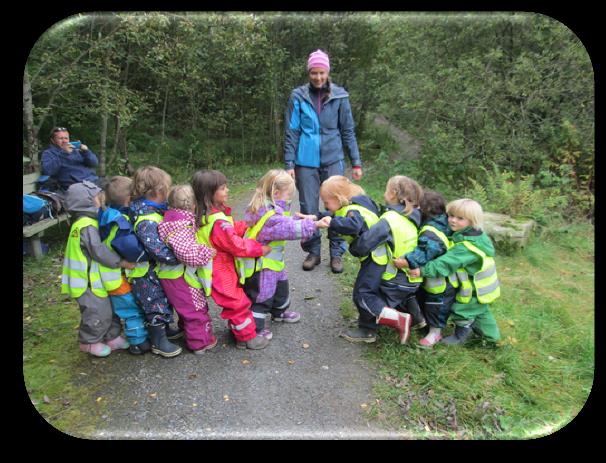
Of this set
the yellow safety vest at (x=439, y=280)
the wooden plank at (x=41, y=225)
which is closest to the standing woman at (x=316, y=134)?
the yellow safety vest at (x=439, y=280)

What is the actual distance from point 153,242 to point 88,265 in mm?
496

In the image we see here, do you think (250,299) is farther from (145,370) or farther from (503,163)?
(503,163)

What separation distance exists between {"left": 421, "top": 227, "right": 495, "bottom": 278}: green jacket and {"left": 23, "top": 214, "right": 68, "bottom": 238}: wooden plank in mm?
3297

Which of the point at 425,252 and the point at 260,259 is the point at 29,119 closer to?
the point at 260,259

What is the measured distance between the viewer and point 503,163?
6094mm

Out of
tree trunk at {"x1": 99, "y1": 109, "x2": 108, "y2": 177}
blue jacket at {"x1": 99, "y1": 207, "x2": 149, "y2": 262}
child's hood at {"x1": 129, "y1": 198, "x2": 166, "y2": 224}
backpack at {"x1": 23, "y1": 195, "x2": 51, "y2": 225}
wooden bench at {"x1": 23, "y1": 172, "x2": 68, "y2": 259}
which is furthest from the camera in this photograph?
A: tree trunk at {"x1": 99, "y1": 109, "x2": 108, "y2": 177}

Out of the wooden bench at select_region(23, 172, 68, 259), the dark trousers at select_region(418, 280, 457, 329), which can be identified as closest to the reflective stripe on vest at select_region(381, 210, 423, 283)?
the dark trousers at select_region(418, 280, 457, 329)

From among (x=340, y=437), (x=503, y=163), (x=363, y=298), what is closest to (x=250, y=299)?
(x=363, y=298)

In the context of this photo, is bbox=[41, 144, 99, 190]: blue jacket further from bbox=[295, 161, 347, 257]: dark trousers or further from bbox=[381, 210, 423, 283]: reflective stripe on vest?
bbox=[381, 210, 423, 283]: reflective stripe on vest

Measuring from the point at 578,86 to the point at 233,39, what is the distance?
12.7 feet

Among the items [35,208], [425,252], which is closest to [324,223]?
[425,252]

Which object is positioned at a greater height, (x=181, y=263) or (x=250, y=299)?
(x=181, y=263)

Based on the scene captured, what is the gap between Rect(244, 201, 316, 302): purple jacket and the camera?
326 cm

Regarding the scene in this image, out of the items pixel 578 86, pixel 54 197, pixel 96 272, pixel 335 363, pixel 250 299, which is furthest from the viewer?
pixel 54 197
